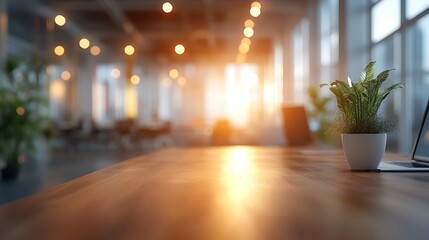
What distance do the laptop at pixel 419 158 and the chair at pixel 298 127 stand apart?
10.7 ft

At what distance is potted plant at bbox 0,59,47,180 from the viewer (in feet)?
25.0

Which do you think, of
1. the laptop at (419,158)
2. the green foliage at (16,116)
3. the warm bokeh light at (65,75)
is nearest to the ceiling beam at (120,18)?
the warm bokeh light at (65,75)

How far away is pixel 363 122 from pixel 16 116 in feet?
23.3

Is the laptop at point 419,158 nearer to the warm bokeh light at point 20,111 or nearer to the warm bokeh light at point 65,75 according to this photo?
the warm bokeh light at point 20,111

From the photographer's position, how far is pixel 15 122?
765cm

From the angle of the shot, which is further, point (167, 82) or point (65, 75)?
point (167, 82)

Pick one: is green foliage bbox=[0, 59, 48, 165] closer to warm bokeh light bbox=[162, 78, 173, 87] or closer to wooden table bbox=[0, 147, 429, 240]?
wooden table bbox=[0, 147, 429, 240]

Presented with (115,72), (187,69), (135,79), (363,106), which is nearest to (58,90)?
(115,72)

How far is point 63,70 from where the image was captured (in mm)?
16500

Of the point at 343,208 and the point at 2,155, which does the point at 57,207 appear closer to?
the point at 343,208

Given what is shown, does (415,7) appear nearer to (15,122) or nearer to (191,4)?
(15,122)

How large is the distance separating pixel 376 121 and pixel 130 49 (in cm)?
855

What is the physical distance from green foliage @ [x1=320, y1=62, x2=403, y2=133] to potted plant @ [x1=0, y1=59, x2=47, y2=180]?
6.92 m

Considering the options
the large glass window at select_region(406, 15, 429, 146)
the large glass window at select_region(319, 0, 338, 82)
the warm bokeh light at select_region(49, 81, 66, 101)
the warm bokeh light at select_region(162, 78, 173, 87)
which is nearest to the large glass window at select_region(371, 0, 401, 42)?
the large glass window at select_region(406, 15, 429, 146)
